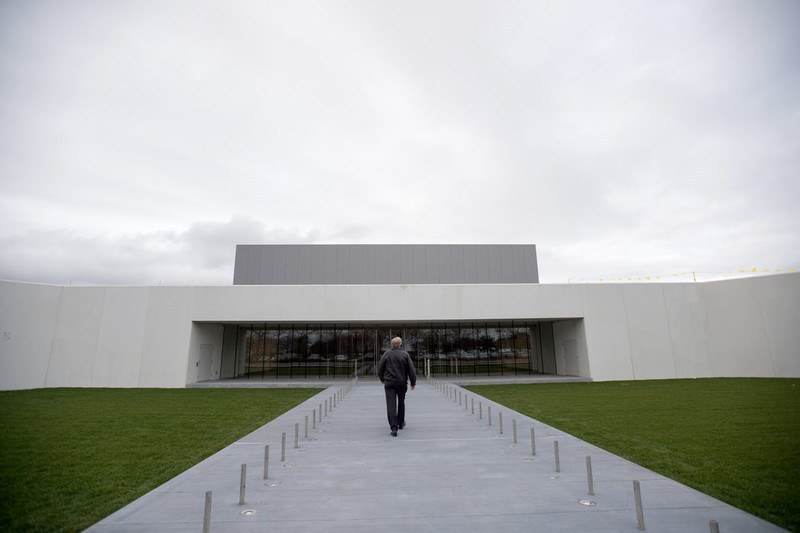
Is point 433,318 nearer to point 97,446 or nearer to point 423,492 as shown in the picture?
point 97,446

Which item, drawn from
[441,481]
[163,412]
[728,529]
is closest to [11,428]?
[163,412]

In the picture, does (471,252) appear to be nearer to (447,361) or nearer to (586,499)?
(447,361)

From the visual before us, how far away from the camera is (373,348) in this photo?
27422mm

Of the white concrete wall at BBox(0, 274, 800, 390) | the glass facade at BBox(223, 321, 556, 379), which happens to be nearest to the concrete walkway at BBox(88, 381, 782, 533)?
the white concrete wall at BBox(0, 274, 800, 390)

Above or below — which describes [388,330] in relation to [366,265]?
below

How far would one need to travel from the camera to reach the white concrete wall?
21516 millimetres

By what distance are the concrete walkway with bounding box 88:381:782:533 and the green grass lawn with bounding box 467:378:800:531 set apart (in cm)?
57

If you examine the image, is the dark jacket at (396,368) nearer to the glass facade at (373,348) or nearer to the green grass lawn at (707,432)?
the green grass lawn at (707,432)

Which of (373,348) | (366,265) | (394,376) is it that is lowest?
(394,376)

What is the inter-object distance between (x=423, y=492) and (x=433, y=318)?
59.5 ft

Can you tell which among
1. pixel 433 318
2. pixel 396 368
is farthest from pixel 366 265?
pixel 396 368

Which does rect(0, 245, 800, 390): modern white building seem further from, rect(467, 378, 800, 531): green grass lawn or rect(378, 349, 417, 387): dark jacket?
rect(378, 349, 417, 387): dark jacket

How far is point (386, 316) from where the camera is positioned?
76.8 feet

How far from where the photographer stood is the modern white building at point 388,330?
21.5 meters
